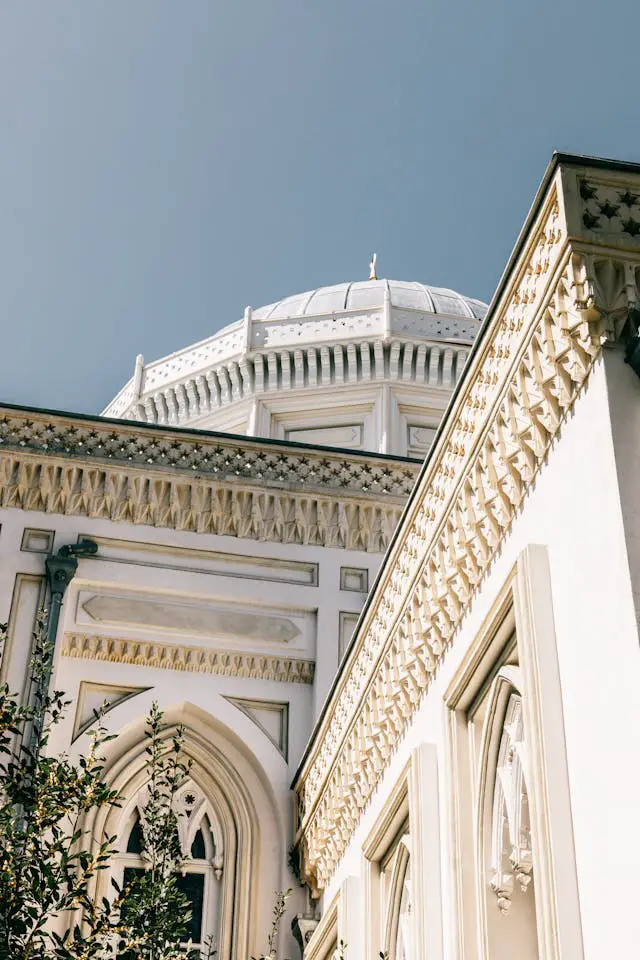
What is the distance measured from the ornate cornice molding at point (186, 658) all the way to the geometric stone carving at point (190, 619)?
128 millimetres

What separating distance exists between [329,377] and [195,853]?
Answer: 5376 mm

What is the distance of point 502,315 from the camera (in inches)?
199

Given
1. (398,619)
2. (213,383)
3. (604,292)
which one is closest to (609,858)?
(604,292)

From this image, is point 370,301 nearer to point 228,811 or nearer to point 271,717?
point 271,717

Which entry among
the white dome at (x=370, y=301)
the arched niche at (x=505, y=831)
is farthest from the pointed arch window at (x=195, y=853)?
the white dome at (x=370, y=301)

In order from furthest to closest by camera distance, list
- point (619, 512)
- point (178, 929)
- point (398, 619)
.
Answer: point (398, 619) → point (178, 929) → point (619, 512)

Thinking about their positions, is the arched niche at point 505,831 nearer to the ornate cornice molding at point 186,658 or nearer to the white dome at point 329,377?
the ornate cornice molding at point 186,658

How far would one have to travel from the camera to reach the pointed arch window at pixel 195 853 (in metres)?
8.63

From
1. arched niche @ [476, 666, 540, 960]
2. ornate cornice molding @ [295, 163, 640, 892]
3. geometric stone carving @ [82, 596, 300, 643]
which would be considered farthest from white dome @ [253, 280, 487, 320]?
arched niche @ [476, 666, 540, 960]

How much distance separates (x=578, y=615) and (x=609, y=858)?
0.76 meters

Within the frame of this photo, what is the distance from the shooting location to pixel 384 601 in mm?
6676

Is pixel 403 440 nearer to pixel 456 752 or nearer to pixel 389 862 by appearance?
pixel 389 862

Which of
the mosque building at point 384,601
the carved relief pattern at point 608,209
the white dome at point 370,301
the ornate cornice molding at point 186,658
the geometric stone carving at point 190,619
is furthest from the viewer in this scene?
the white dome at point 370,301

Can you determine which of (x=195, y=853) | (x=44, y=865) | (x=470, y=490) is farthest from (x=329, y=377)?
(x=44, y=865)
